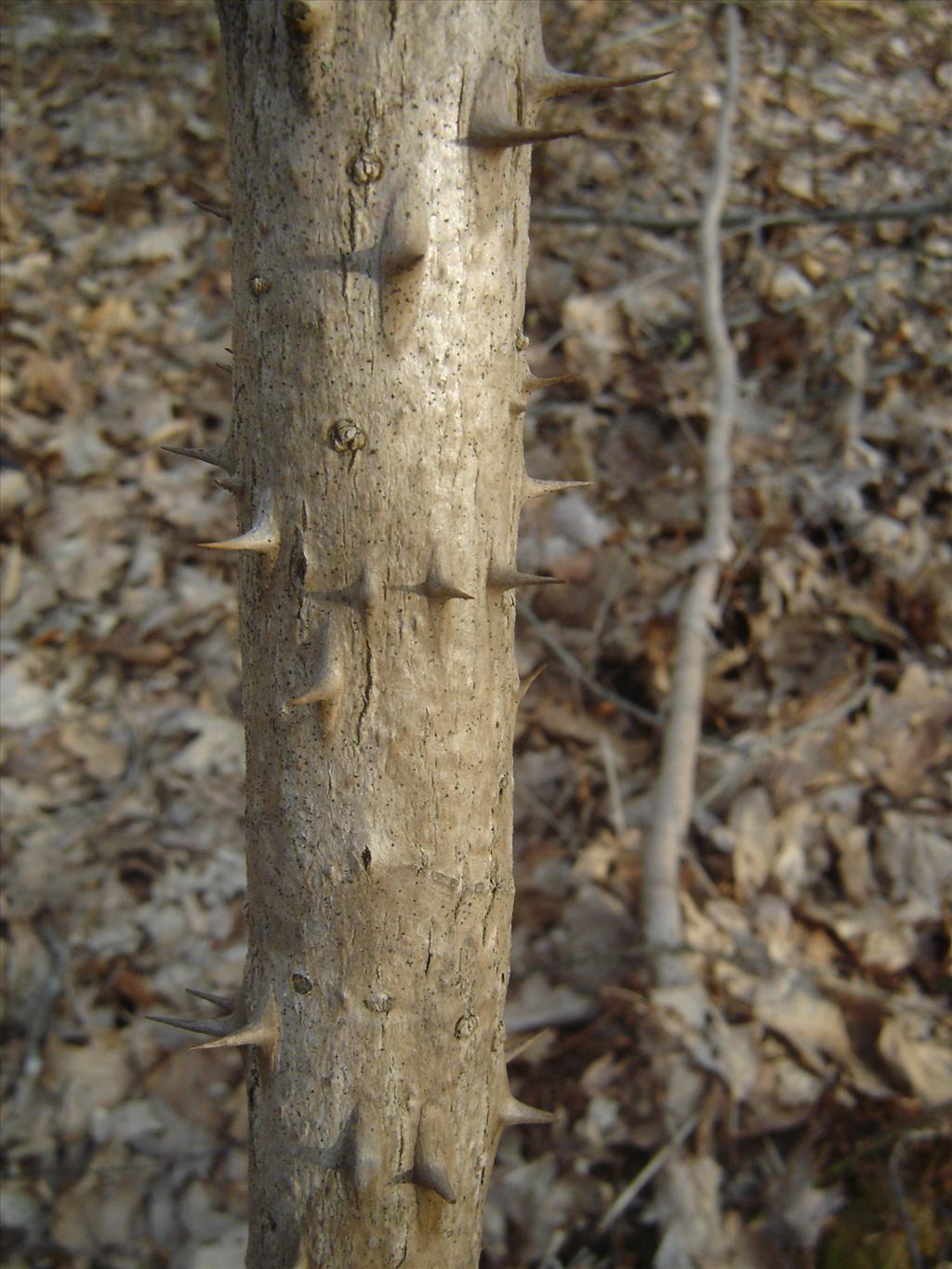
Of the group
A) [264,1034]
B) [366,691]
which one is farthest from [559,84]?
[264,1034]

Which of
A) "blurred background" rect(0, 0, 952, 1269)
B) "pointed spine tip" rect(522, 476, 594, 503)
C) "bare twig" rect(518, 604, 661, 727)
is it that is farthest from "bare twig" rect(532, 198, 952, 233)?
"pointed spine tip" rect(522, 476, 594, 503)

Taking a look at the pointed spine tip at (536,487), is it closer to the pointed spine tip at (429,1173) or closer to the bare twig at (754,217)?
the pointed spine tip at (429,1173)

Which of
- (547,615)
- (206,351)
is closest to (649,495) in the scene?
(547,615)

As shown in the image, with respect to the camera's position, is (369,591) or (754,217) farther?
(754,217)

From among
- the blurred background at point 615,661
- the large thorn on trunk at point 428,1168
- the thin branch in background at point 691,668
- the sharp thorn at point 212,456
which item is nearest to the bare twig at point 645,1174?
the blurred background at point 615,661

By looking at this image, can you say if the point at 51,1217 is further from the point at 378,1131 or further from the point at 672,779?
the point at 672,779

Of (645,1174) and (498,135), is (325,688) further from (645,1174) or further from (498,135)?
(645,1174)
